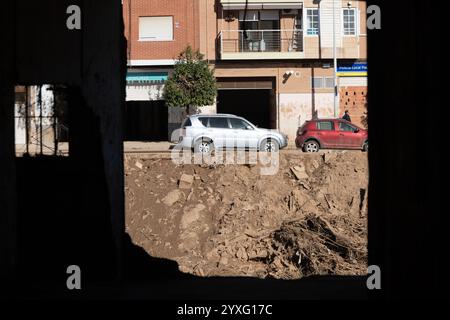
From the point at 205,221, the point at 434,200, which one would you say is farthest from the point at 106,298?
the point at 205,221

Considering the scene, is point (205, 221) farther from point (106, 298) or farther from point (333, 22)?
point (333, 22)

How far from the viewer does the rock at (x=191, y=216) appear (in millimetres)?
15914

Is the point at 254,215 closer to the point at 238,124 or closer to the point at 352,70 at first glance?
the point at 238,124

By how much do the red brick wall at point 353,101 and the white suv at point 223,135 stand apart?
43.9 ft

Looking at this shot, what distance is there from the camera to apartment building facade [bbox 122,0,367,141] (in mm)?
35188

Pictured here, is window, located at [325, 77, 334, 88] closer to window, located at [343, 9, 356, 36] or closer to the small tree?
window, located at [343, 9, 356, 36]

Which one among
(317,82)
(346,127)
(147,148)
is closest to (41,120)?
(346,127)

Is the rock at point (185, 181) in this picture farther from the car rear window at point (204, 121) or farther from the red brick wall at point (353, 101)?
the red brick wall at point (353, 101)

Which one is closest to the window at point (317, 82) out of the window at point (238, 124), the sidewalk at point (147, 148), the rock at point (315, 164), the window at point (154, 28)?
the window at point (154, 28)

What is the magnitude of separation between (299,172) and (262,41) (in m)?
17.5

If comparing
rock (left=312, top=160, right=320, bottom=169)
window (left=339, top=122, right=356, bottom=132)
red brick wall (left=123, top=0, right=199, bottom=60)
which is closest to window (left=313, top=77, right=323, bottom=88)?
red brick wall (left=123, top=0, right=199, bottom=60)

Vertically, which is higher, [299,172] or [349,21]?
[349,21]

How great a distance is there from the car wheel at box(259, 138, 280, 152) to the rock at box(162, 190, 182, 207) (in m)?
6.19

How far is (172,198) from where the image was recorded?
1706cm
